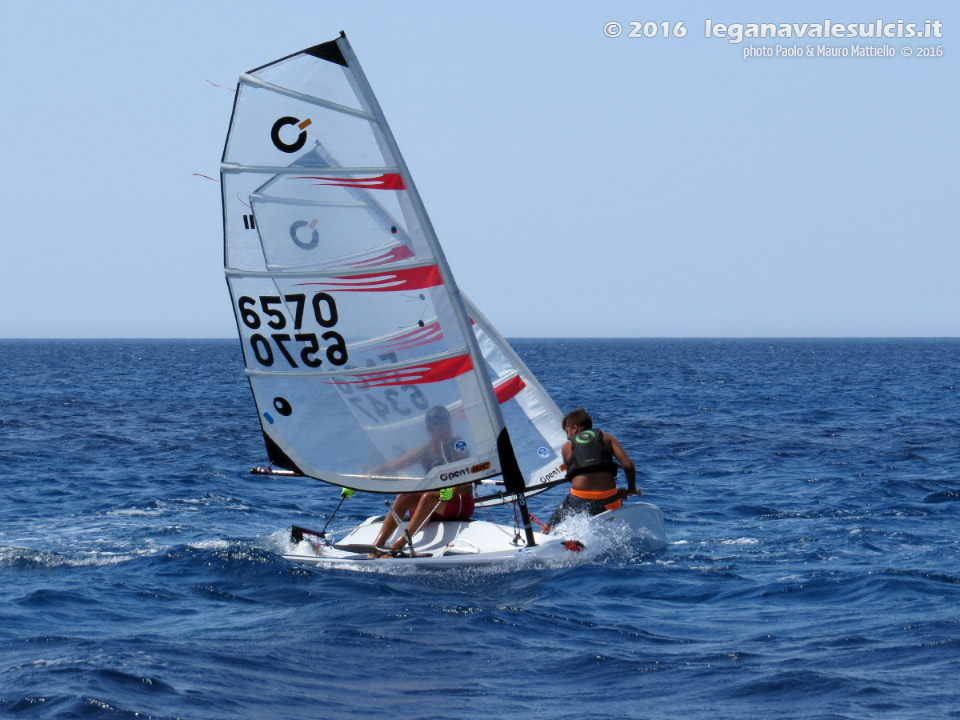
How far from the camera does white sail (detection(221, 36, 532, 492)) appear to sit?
1056cm

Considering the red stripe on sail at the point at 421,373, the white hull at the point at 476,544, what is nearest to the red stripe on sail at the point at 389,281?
the red stripe on sail at the point at 421,373

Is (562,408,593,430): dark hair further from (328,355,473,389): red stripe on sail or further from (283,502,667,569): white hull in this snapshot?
→ (328,355,473,389): red stripe on sail

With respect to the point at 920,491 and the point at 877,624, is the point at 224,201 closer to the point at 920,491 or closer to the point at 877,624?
the point at 877,624

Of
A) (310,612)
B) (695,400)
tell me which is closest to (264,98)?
(310,612)

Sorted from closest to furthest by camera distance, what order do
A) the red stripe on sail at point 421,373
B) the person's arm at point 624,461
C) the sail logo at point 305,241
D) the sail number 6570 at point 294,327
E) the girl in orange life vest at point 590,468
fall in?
the sail logo at point 305,241 → the sail number 6570 at point 294,327 → the red stripe on sail at point 421,373 → the person's arm at point 624,461 → the girl in orange life vest at point 590,468

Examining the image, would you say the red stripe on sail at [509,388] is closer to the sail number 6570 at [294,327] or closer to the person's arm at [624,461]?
the person's arm at [624,461]

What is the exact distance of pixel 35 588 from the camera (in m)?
10.8

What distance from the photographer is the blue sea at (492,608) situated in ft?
24.3

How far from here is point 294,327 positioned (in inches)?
442

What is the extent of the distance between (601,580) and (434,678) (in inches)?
140

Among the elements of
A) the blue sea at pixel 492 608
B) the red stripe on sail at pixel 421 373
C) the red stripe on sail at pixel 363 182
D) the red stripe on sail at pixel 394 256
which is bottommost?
the blue sea at pixel 492 608

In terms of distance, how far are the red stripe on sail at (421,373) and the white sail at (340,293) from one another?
1cm

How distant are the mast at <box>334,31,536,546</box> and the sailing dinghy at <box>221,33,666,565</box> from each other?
2 centimetres

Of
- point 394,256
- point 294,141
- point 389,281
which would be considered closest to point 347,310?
point 389,281
